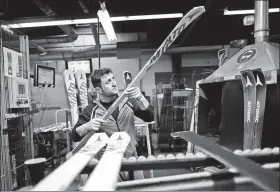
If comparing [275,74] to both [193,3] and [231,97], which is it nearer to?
[231,97]

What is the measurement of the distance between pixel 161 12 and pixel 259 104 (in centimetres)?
563

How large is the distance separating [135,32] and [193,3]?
12.0 feet

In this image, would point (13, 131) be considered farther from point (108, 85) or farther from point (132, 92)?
point (132, 92)

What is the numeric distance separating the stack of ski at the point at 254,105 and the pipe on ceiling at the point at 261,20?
27 cm

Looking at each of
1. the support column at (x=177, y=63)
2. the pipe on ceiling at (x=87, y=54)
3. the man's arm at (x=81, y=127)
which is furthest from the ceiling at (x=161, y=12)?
the man's arm at (x=81, y=127)

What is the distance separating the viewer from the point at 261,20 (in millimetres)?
1428

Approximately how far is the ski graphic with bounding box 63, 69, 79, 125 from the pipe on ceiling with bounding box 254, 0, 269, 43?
4260 mm

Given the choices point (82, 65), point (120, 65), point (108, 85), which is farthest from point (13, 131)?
point (120, 65)

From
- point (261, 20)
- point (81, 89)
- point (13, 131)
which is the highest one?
point (261, 20)

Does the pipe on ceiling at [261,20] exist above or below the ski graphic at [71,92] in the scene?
above

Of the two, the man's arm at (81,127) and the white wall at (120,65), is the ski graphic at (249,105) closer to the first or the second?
the man's arm at (81,127)

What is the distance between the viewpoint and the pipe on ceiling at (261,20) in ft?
4.50

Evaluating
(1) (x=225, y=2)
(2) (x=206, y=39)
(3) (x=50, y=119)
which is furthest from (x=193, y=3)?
(3) (x=50, y=119)

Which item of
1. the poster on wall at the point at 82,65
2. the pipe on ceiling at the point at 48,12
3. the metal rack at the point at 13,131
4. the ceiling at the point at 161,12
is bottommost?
the metal rack at the point at 13,131
